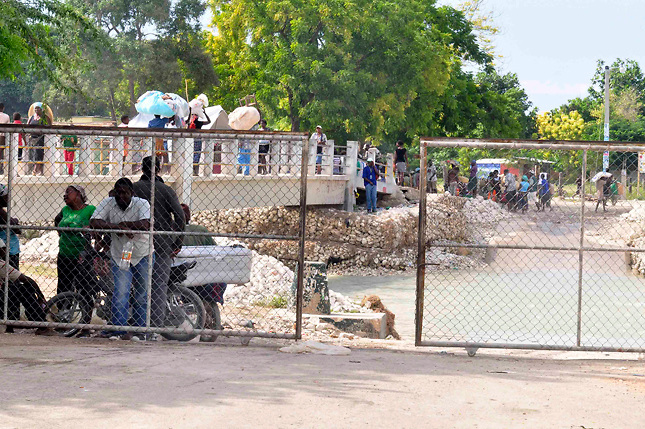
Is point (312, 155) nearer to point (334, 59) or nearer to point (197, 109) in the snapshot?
point (197, 109)

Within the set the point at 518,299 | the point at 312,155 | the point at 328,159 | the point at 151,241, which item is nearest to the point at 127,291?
the point at 151,241

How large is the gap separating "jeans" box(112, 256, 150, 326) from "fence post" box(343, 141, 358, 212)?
22930 millimetres

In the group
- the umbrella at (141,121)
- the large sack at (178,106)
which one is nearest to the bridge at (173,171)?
the umbrella at (141,121)

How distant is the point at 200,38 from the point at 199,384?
37.3 m

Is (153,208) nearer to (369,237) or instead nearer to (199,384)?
(199,384)

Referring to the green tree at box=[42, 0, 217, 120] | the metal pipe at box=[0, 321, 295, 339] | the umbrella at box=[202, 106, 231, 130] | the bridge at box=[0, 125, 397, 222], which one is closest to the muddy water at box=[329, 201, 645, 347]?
the bridge at box=[0, 125, 397, 222]

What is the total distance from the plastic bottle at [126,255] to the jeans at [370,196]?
2328 cm

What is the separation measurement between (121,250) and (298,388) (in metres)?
2.74

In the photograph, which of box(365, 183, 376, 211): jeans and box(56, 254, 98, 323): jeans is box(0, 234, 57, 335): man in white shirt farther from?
box(365, 183, 376, 211): jeans

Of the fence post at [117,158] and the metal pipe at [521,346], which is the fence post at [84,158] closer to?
the fence post at [117,158]

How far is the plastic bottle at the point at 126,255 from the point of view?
25.8 feet

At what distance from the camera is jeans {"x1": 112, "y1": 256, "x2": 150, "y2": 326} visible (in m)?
7.97

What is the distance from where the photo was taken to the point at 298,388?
6070mm

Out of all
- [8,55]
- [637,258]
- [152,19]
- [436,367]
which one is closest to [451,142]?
[436,367]
